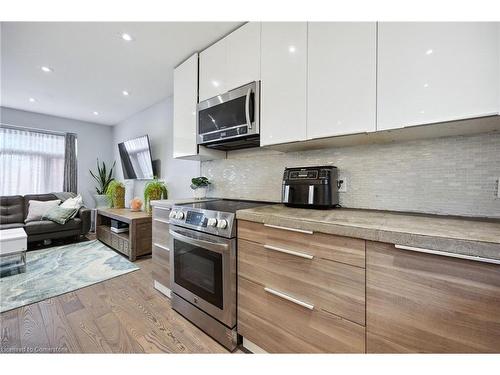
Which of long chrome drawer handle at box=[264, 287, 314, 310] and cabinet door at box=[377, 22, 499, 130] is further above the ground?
cabinet door at box=[377, 22, 499, 130]

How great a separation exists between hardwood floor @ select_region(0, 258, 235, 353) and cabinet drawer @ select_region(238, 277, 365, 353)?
1.17 feet

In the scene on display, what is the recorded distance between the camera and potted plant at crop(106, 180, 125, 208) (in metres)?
4.04

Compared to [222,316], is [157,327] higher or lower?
lower

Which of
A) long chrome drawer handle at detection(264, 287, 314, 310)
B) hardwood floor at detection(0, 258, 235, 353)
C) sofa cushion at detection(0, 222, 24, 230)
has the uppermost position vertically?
long chrome drawer handle at detection(264, 287, 314, 310)

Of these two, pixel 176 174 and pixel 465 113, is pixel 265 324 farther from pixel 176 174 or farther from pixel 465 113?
pixel 176 174

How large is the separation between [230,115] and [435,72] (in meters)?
1.31

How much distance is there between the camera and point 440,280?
2.48 feet

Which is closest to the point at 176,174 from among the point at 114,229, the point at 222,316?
the point at 114,229

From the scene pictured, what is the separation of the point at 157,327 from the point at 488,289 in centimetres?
192

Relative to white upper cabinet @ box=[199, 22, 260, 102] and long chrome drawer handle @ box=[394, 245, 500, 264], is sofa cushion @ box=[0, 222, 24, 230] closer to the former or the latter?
white upper cabinet @ box=[199, 22, 260, 102]

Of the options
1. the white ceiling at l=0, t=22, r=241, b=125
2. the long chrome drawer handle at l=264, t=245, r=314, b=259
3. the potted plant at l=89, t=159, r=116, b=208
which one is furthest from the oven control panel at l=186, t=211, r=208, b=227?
the potted plant at l=89, t=159, r=116, b=208

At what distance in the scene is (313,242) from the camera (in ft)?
3.41

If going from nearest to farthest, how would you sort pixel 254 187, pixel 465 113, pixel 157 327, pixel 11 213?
pixel 465 113 → pixel 157 327 → pixel 254 187 → pixel 11 213

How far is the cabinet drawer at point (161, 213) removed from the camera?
6.47ft
